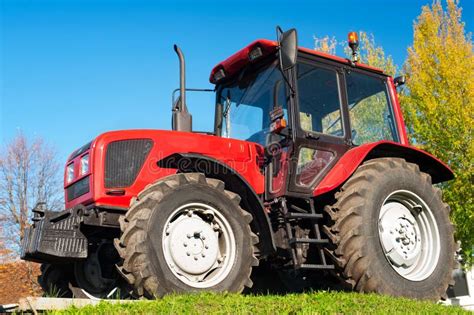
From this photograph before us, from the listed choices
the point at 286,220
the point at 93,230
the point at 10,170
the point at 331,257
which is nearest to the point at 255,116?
the point at 286,220

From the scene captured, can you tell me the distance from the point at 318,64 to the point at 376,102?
106 cm

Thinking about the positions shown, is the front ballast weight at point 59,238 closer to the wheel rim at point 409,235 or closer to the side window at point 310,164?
the side window at point 310,164

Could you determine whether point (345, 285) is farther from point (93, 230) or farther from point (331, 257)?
point (93, 230)

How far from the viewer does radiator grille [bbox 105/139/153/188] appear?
5293mm

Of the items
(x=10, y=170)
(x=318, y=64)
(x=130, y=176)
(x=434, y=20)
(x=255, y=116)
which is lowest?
(x=130, y=176)

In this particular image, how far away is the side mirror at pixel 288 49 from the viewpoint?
207 inches

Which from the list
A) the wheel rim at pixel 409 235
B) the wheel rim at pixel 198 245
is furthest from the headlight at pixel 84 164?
the wheel rim at pixel 409 235

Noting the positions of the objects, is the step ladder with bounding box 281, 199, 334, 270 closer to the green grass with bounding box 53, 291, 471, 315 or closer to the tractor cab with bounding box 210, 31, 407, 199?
the tractor cab with bounding box 210, 31, 407, 199

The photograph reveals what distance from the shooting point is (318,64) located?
6.29m

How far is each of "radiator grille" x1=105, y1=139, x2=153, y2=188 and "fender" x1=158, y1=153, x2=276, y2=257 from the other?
22 cm

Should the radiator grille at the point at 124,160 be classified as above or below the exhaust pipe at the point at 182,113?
below

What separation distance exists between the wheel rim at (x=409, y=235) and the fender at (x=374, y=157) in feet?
1.78

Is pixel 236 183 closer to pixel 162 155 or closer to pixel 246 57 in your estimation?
pixel 162 155

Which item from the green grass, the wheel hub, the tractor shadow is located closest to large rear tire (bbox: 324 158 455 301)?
the green grass
